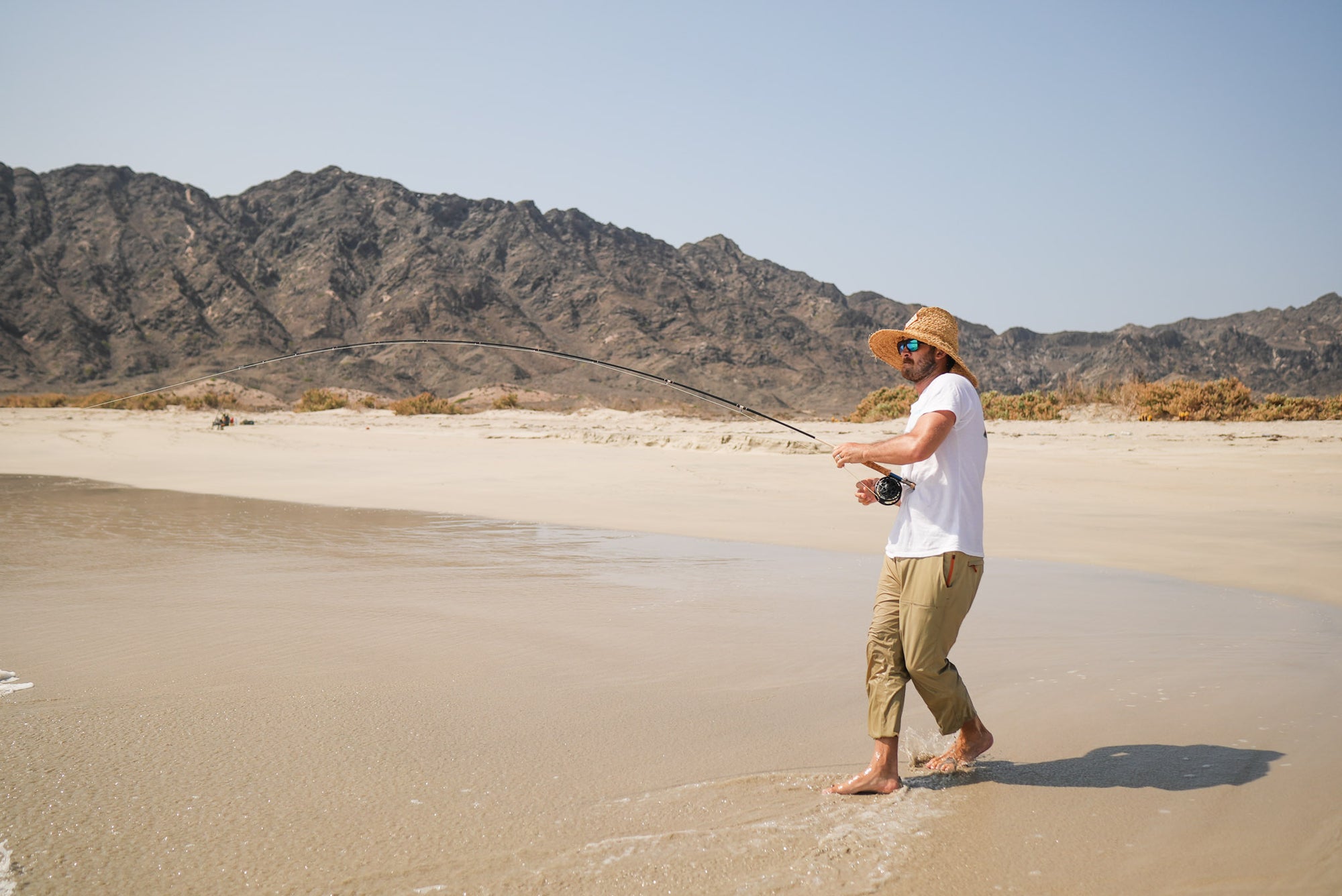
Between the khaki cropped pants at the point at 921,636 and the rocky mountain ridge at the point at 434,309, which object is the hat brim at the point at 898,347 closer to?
the khaki cropped pants at the point at 921,636

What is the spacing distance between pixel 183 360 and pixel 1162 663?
199 ft

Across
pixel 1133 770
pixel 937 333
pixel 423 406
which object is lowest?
pixel 1133 770

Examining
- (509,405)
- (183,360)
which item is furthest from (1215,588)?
(183,360)

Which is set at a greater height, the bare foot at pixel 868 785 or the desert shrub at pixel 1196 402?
the desert shrub at pixel 1196 402

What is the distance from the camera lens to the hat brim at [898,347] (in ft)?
10.3

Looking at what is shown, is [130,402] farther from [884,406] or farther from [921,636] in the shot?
[921,636]

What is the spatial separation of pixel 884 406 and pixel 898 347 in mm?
20551

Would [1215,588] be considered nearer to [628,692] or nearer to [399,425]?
[628,692]

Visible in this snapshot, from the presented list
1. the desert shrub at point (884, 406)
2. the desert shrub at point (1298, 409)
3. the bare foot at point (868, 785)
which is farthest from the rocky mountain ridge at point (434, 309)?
the bare foot at point (868, 785)

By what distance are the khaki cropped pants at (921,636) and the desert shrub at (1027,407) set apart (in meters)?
17.8

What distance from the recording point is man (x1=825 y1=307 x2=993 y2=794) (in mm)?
2938

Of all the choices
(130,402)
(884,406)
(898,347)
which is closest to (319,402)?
(130,402)

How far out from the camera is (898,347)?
3.35 meters

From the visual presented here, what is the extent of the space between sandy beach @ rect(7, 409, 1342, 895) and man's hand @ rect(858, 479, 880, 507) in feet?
3.00
